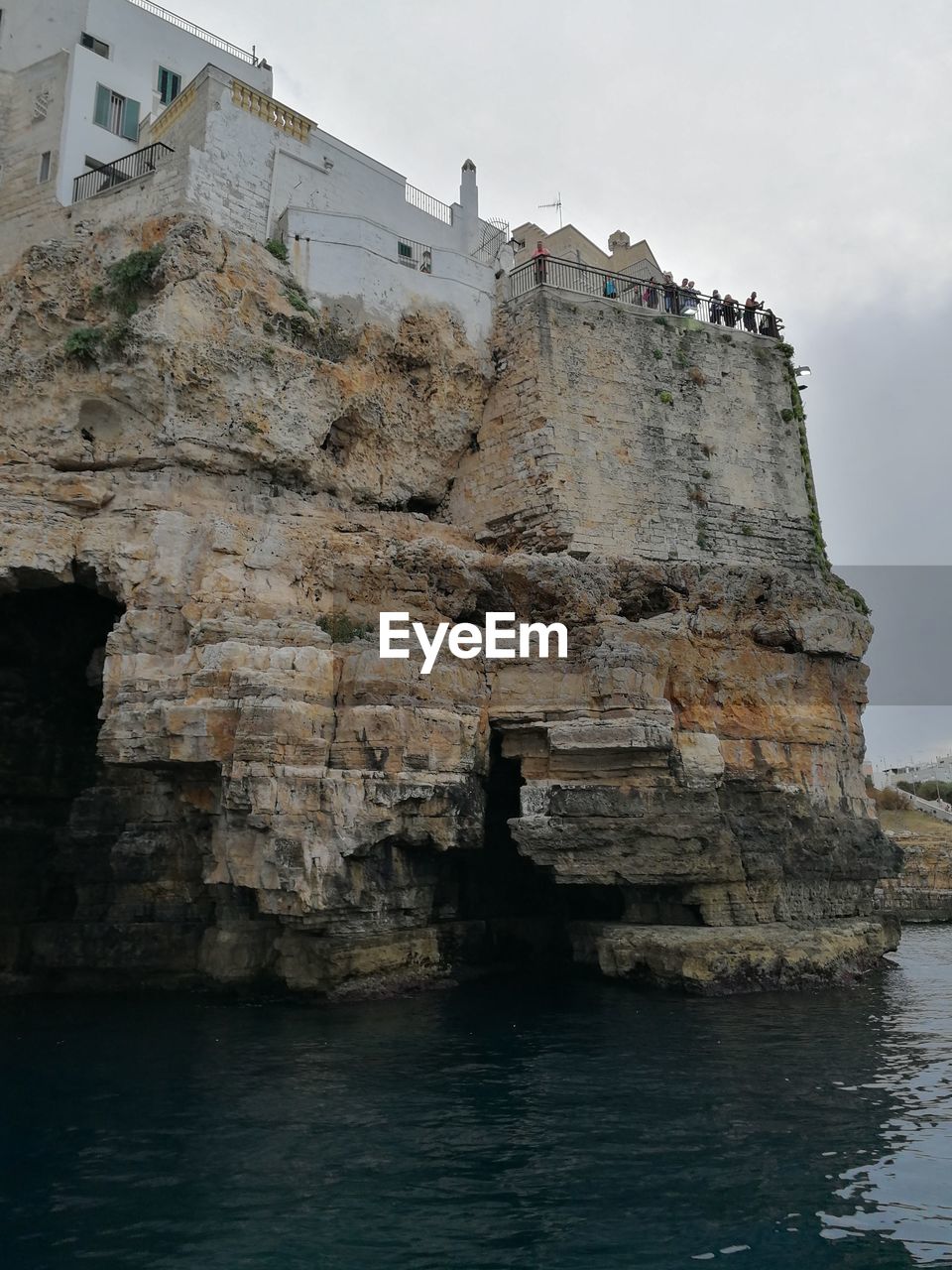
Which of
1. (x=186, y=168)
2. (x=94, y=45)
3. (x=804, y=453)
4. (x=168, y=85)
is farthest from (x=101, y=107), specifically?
(x=804, y=453)

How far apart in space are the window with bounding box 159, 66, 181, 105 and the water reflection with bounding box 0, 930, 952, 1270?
2075 cm

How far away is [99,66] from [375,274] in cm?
821

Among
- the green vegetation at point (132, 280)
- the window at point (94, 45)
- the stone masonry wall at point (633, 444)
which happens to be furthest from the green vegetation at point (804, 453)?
the window at point (94, 45)

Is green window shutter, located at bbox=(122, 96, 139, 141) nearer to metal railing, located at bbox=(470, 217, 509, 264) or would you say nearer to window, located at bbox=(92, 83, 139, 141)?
window, located at bbox=(92, 83, 139, 141)

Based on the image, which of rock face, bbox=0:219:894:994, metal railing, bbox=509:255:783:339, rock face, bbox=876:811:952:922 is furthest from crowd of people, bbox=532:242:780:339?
rock face, bbox=876:811:952:922

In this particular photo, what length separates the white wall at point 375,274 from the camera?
1933 cm

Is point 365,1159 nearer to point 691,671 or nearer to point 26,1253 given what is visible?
point 26,1253

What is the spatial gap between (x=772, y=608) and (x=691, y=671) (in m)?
2.48

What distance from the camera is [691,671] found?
658 inches

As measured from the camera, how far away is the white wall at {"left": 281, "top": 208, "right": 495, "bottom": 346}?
761 inches

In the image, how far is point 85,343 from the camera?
16.6 meters

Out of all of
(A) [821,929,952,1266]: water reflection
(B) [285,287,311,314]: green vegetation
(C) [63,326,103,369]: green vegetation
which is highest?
(B) [285,287,311,314]: green vegetation

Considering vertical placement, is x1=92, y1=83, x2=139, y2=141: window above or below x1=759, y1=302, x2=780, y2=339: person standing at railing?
above

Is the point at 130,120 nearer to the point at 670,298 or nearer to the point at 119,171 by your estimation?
the point at 119,171
